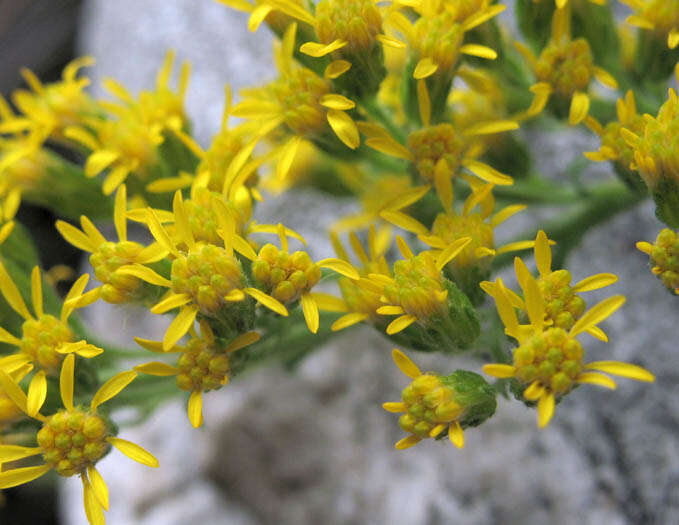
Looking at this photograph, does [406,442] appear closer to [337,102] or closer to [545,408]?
[545,408]

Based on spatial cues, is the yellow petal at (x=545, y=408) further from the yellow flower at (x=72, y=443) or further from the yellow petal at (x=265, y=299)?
the yellow flower at (x=72, y=443)

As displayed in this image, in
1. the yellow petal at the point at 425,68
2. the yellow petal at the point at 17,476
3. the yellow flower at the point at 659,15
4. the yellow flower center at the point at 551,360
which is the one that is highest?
the yellow petal at the point at 425,68

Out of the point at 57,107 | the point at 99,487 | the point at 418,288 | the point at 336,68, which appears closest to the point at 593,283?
the point at 418,288

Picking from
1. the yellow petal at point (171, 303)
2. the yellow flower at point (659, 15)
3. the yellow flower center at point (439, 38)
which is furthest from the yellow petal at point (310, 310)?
the yellow flower at point (659, 15)

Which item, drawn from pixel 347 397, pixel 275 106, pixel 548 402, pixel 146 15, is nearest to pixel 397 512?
pixel 347 397

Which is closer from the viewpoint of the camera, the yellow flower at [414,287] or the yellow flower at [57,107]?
the yellow flower at [414,287]
